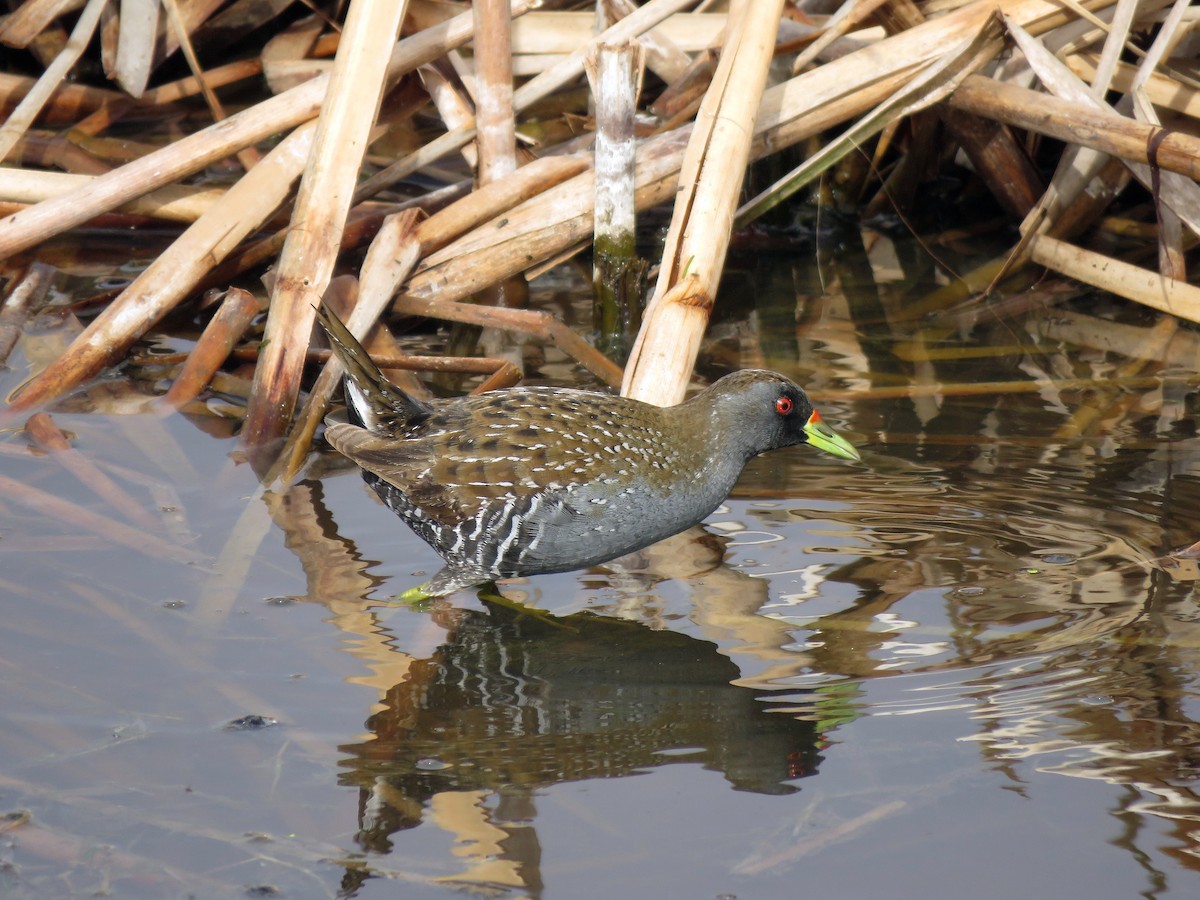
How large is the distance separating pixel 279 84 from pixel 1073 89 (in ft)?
11.3

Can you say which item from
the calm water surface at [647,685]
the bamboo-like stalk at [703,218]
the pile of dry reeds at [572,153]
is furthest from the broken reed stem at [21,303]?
the bamboo-like stalk at [703,218]

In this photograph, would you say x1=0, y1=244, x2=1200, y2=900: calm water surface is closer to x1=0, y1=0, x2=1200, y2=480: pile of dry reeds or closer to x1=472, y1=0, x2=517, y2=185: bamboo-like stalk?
x1=0, y1=0, x2=1200, y2=480: pile of dry reeds

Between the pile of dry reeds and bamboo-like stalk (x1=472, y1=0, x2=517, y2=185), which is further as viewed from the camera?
bamboo-like stalk (x1=472, y1=0, x2=517, y2=185)

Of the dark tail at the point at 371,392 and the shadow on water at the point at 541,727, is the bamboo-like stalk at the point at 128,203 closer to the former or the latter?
the dark tail at the point at 371,392

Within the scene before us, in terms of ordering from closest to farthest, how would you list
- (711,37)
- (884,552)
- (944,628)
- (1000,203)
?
(944,628), (884,552), (711,37), (1000,203)

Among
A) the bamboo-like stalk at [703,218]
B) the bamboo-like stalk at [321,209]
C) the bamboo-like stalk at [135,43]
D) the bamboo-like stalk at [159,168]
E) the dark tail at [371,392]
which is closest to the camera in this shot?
the dark tail at [371,392]

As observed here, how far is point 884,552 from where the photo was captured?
3.45 m

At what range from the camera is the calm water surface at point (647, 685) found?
7.65 ft

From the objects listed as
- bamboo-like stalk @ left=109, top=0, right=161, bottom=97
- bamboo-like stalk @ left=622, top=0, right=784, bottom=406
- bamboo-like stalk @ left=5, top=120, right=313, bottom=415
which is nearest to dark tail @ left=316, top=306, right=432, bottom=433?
bamboo-like stalk @ left=622, top=0, right=784, bottom=406

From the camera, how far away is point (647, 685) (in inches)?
117

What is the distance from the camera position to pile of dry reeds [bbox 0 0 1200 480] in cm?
407

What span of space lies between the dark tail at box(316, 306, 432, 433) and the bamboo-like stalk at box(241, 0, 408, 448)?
0.63 meters

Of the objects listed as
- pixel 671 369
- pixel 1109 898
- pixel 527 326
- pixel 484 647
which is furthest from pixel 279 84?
pixel 1109 898

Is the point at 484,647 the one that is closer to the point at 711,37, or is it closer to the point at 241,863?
the point at 241,863
